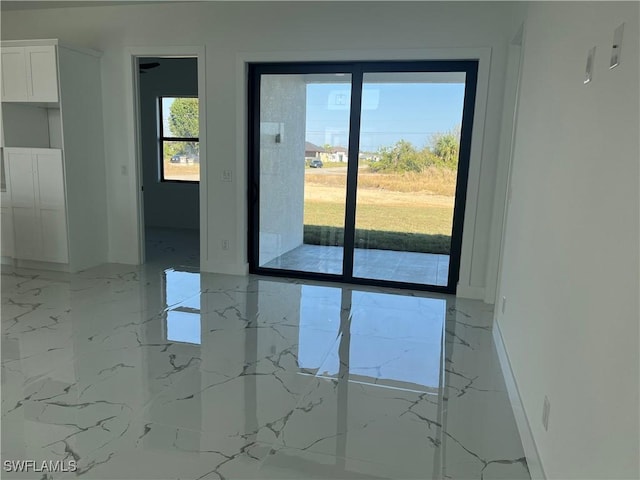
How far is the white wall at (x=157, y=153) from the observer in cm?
725

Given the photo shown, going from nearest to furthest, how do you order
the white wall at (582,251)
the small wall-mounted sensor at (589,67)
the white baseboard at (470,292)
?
the white wall at (582,251)
the small wall-mounted sensor at (589,67)
the white baseboard at (470,292)

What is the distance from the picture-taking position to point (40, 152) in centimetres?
470

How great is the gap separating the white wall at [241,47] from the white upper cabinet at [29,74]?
1.98ft

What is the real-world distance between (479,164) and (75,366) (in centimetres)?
359

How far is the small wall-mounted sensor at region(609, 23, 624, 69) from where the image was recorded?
1.43 meters

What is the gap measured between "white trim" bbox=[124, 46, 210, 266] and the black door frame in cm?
49

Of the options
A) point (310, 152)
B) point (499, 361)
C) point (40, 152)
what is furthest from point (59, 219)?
point (499, 361)

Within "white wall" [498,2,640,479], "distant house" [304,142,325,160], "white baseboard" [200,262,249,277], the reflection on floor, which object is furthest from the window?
"white wall" [498,2,640,479]

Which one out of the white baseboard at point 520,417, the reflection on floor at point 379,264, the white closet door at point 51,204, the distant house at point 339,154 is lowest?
the white baseboard at point 520,417

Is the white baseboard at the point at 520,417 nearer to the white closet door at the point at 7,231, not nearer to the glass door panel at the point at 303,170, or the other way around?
the glass door panel at the point at 303,170

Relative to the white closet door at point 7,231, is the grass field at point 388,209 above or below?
above

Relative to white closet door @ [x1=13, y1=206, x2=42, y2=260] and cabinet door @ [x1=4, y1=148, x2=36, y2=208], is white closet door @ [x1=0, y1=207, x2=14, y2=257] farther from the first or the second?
cabinet door @ [x1=4, y1=148, x2=36, y2=208]

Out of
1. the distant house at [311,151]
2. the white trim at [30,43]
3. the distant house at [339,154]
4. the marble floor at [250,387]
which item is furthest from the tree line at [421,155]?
the white trim at [30,43]

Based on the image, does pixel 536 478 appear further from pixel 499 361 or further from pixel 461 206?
pixel 461 206
